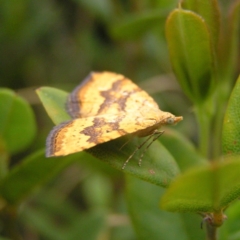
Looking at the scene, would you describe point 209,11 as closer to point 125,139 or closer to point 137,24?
point 125,139

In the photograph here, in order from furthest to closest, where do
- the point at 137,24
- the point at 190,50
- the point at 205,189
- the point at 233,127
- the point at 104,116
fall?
the point at 137,24
the point at 104,116
the point at 190,50
the point at 233,127
the point at 205,189

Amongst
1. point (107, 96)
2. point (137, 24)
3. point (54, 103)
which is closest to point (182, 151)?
point (107, 96)

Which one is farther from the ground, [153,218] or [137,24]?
[137,24]

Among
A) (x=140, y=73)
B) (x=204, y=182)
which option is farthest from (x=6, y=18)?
(x=204, y=182)

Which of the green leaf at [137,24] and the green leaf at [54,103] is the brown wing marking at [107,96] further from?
the green leaf at [137,24]

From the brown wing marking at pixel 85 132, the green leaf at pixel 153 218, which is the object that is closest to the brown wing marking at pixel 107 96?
the brown wing marking at pixel 85 132

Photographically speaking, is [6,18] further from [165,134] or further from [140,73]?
[165,134]

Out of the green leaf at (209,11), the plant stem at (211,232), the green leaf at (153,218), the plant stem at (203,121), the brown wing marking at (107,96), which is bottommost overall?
the green leaf at (153,218)
